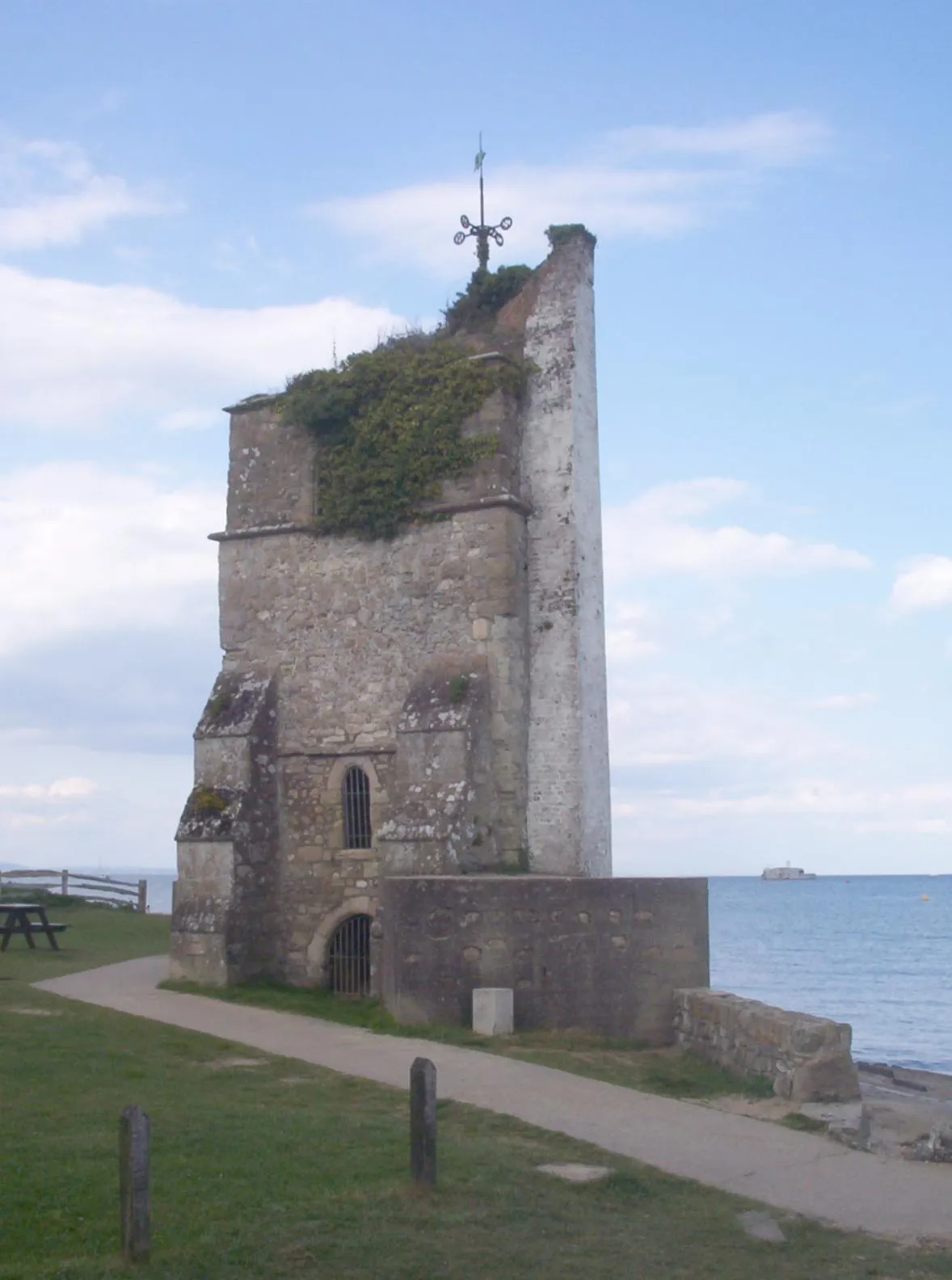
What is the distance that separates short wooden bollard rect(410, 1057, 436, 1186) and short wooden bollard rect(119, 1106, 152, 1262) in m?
1.92

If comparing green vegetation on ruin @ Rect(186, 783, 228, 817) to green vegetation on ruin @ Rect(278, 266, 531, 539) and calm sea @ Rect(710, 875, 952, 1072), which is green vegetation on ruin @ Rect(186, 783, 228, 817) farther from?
calm sea @ Rect(710, 875, 952, 1072)

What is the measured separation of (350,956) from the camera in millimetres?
18781

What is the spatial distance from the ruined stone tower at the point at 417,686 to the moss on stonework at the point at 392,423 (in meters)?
0.19

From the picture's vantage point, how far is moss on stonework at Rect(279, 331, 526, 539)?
19.1 meters

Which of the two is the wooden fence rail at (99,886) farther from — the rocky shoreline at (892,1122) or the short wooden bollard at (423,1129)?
the short wooden bollard at (423,1129)

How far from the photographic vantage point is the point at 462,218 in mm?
22203

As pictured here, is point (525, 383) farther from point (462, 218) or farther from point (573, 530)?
point (462, 218)

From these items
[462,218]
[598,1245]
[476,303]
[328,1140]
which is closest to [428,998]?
[328,1140]

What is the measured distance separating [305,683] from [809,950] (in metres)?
55.9

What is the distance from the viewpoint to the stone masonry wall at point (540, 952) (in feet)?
50.0

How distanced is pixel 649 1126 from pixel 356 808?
8.61 meters

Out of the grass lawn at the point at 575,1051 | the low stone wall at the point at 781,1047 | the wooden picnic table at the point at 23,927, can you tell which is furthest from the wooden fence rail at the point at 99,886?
the low stone wall at the point at 781,1047

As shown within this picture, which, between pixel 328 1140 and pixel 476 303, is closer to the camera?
pixel 328 1140

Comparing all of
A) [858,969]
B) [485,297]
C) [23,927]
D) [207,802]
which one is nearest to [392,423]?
[485,297]
